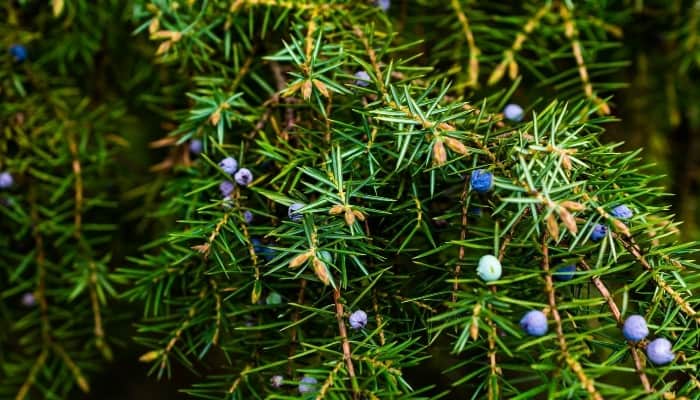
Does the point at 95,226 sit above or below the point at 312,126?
below

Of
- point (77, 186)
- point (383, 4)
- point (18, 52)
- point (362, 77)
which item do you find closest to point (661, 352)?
point (362, 77)

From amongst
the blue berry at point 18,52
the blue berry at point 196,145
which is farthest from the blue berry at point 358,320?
the blue berry at point 18,52

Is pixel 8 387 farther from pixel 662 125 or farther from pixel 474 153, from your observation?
pixel 662 125

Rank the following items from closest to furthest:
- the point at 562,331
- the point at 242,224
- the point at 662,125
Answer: the point at 562,331 → the point at 242,224 → the point at 662,125

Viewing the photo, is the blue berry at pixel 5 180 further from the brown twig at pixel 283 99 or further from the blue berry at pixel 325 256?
the blue berry at pixel 325 256

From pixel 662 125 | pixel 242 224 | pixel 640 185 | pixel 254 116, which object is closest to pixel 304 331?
pixel 242 224
